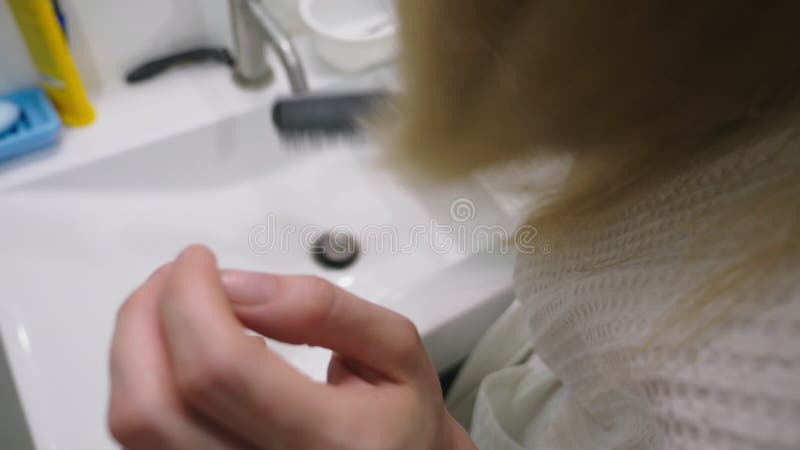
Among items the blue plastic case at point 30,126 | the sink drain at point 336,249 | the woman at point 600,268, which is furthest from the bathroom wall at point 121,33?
the woman at point 600,268

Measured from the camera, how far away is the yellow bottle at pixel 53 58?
0.46 m

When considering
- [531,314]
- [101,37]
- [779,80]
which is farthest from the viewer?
[101,37]

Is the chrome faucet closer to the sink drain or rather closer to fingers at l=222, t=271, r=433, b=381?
the sink drain

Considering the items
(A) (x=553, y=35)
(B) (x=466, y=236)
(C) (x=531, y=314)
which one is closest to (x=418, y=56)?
(A) (x=553, y=35)

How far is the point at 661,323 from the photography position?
21 cm

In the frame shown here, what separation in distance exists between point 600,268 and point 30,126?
1.75 ft

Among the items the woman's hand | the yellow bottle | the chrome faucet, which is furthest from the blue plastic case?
the woman's hand

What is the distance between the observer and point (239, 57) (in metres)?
0.58

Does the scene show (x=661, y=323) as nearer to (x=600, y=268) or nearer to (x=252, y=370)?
(x=600, y=268)

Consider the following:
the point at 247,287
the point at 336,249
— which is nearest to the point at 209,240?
the point at 336,249

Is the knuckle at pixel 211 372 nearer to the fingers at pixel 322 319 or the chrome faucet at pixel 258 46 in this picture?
the fingers at pixel 322 319

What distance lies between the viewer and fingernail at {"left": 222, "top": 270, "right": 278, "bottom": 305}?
0.21 metres

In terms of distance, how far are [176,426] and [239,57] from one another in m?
0.49

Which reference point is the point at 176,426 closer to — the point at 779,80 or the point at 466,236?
the point at 779,80
